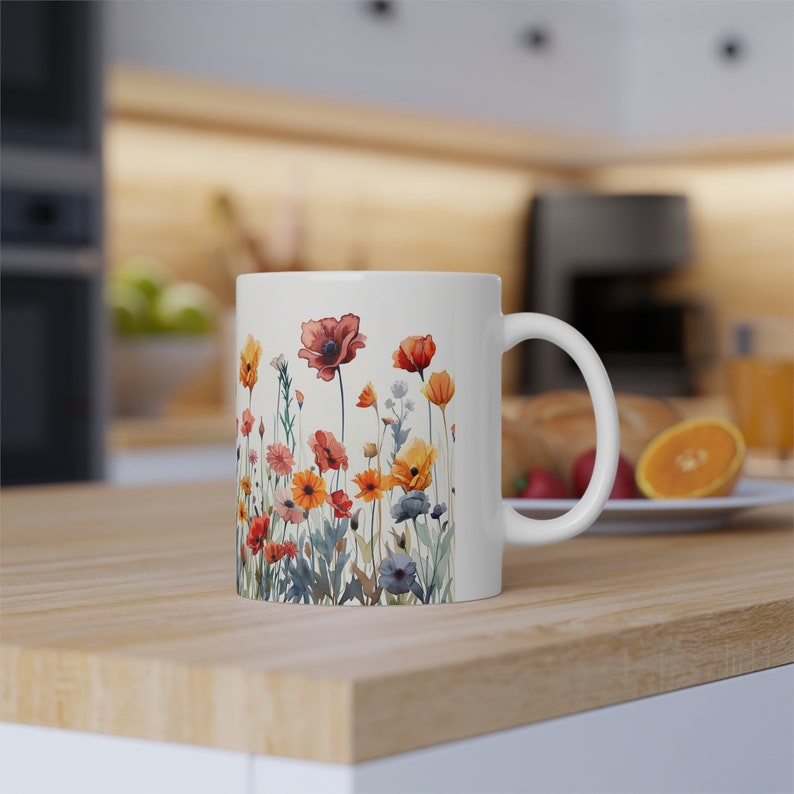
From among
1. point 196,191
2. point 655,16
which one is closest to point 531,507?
point 196,191

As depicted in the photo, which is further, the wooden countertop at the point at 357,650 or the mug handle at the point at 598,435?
the mug handle at the point at 598,435

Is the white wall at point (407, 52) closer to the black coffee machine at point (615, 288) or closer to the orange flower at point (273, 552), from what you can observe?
the black coffee machine at point (615, 288)

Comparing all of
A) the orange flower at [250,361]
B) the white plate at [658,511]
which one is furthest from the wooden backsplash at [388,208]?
the orange flower at [250,361]

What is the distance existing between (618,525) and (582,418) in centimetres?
10

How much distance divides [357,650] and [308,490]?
0.12 meters

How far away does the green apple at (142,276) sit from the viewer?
3.02 meters

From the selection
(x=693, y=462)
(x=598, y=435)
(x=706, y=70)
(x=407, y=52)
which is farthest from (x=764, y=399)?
(x=706, y=70)

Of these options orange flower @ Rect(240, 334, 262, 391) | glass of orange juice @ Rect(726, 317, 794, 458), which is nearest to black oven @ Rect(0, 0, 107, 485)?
glass of orange juice @ Rect(726, 317, 794, 458)

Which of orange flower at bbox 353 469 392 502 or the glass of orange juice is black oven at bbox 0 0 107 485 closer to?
the glass of orange juice

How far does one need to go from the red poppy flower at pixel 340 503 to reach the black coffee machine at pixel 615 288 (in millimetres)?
3580

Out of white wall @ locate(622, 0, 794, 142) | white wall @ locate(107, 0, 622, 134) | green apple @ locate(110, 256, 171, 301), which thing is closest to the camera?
white wall @ locate(107, 0, 622, 134)

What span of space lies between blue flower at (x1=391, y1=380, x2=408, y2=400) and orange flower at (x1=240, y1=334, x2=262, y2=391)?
7 centimetres

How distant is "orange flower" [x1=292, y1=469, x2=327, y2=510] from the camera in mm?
562

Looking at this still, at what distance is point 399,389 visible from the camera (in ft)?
1.85
